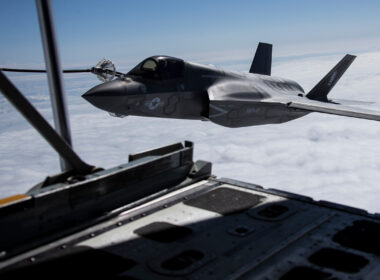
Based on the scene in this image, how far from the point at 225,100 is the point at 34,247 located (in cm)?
995

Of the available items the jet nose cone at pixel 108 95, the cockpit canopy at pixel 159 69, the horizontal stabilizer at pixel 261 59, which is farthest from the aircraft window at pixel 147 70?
the horizontal stabilizer at pixel 261 59

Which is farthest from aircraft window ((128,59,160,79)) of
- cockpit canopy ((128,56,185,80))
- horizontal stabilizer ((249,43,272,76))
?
horizontal stabilizer ((249,43,272,76))

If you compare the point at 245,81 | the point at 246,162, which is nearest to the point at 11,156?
the point at 246,162

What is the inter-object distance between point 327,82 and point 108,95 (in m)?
14.7

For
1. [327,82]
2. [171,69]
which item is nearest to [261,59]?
[327,82]

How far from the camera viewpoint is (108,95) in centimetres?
1181

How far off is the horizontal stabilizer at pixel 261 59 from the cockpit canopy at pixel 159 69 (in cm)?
1176

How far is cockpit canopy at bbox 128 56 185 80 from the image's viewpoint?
1327 cm

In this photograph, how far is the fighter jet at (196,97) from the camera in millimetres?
12344

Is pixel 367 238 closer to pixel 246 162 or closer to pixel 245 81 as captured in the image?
pixel 245 81

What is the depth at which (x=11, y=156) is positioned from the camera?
652 feet

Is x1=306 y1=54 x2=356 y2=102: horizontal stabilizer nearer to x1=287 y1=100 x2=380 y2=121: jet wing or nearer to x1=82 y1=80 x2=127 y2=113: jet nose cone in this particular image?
x1=287 y1=100 x2=380 y2=121: jet wing

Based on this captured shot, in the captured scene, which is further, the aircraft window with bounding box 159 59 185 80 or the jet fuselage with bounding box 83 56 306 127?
the aircraft window with bounding box 159 59 185 80

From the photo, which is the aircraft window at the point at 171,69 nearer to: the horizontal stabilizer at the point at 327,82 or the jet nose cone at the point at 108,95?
the jet nose cone at the point at 108,95
